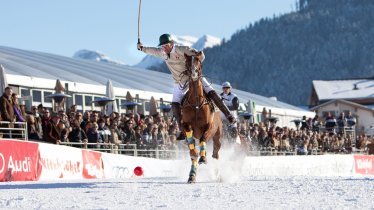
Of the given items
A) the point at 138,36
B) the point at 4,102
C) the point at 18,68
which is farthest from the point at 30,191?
the point at 18,68

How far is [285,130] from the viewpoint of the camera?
1358 inches

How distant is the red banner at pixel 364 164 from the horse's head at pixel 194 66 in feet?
78.4

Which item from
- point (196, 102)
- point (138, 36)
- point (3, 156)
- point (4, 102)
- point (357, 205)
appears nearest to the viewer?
point (357, 205)

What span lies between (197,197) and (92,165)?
1060 centimetres

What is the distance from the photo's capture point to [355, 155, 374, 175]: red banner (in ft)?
119

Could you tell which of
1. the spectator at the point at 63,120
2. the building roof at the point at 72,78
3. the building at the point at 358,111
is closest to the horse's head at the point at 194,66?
the spectator at the point at 63,120

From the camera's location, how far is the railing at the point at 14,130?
60.5 feet

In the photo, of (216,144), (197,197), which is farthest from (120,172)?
(197,197)

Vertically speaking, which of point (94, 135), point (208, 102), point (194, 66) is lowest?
point (94, 135)

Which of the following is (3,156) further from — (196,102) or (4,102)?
(196,102)

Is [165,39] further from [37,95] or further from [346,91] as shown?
[346,91]

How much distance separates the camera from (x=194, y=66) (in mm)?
13289

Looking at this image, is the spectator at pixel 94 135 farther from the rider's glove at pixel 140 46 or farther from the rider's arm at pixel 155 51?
the rider's arm at pixel 155 51

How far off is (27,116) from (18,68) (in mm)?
13852
